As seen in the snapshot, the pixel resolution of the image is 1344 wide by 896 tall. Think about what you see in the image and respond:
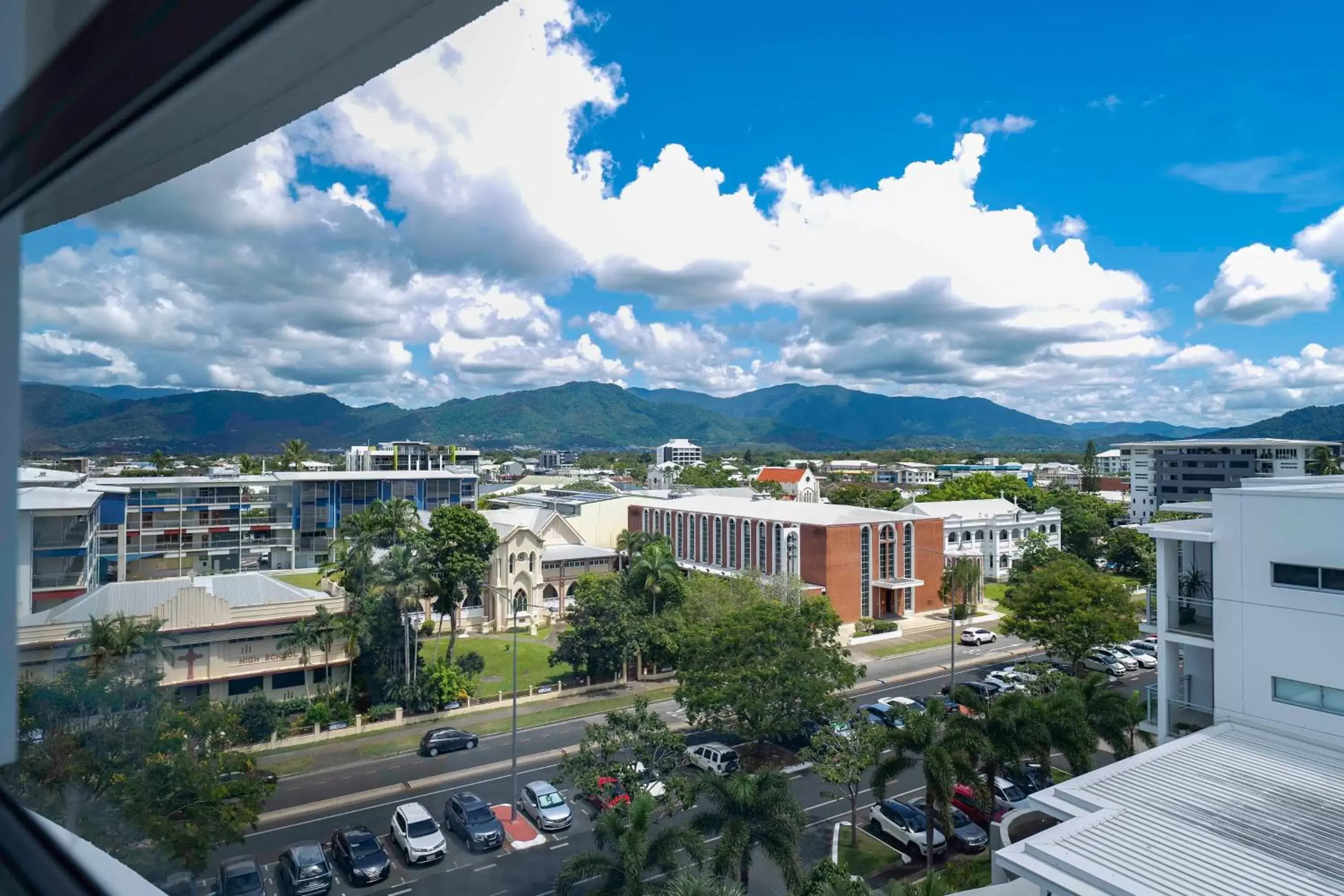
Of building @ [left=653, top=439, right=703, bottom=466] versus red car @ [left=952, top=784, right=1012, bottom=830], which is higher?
building @ [left=653, top=439, right=703, bottom=466]

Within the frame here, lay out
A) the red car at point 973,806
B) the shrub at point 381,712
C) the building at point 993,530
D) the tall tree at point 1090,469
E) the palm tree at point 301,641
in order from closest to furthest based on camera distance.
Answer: the red car at point 973,806 → the palm tree at point 301,641 → the shrub at point 381,712 → the building at point 993,530 → the tall tree at point 1090,469

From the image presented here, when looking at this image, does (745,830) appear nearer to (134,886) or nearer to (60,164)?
(134,886)

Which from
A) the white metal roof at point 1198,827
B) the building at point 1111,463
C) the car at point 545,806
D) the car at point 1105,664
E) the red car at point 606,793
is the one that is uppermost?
the building at point 1111,463

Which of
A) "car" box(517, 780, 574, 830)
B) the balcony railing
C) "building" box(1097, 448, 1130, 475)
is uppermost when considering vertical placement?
"building" box(1097, 448, 1130, 475)

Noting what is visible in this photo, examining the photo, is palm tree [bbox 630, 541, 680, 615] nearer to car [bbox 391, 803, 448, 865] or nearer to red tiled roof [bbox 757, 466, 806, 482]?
car [bbox 391, 803, 448, 865]

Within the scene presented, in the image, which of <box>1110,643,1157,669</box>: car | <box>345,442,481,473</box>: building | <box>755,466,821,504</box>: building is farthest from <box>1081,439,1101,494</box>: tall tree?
<box>345,442,481,473</box>: building

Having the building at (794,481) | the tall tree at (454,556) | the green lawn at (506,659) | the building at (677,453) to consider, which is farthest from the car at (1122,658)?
the building at (677,453)

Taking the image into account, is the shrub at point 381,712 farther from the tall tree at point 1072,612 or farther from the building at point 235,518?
the tall tree at point 1072,612
